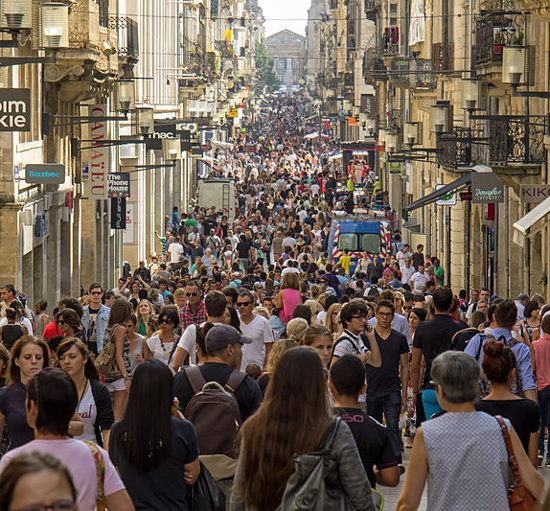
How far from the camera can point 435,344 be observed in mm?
11062

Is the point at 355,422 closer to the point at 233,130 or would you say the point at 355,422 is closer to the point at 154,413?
the point at 154,413

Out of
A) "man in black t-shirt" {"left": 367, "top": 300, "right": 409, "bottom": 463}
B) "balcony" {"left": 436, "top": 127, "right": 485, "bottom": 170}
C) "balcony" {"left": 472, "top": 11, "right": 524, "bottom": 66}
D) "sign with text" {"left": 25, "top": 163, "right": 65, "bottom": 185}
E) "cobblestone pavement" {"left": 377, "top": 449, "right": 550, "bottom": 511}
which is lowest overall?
"cobblestone pavement" {"left": 377, "top": 449, "right": 550, "bottom": 511}

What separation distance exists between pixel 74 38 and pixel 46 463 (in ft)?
69.2

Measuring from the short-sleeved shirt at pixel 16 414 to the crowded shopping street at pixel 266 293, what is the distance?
20 mm

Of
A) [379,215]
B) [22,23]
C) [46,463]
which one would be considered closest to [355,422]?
[46,463]

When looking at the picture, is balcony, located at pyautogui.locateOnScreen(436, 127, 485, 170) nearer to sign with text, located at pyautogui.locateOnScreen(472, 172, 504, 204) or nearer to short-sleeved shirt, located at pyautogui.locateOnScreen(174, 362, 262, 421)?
sign with text, located at pyautogui.locateOnScreen(472, 172, 504, 204)

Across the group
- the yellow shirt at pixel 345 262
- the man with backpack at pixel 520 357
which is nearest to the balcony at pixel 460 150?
the yellow shirt at pixel 345 262

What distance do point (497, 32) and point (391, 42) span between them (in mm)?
23486

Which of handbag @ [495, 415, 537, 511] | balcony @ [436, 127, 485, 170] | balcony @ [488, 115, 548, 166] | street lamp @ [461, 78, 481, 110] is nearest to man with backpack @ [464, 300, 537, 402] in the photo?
handbag @ [495, 415, 537, 511]

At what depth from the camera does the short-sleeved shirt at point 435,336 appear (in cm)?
1103

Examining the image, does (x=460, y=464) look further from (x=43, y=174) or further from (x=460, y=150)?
(x=460, y=150)

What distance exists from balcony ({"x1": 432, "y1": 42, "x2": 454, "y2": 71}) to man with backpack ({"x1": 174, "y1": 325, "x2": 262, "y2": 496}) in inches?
1092

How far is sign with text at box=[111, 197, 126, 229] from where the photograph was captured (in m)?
31.6

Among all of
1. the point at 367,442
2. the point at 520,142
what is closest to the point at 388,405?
the point at 367,442
